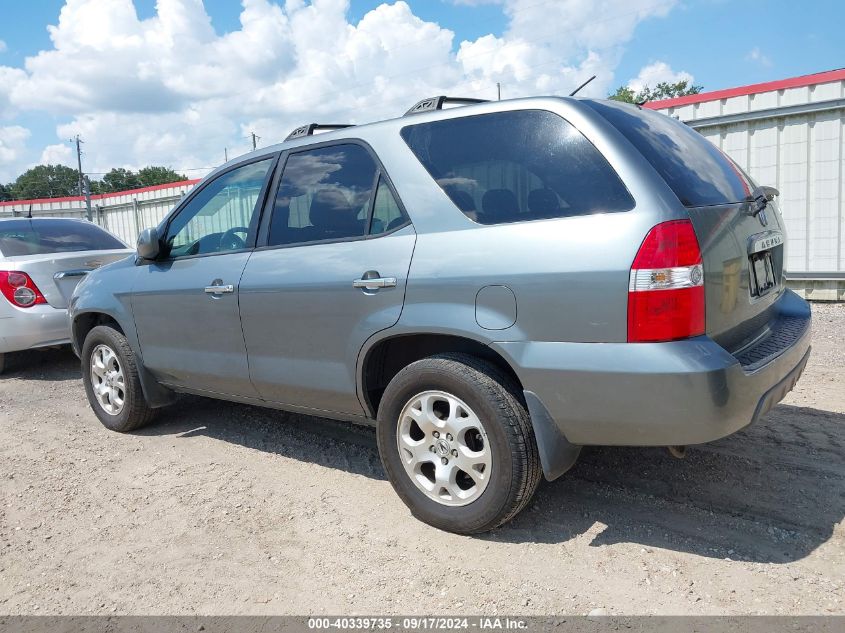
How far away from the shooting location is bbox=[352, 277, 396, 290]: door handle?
118 inches

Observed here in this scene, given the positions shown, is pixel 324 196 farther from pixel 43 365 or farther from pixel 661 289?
pixel 43 365

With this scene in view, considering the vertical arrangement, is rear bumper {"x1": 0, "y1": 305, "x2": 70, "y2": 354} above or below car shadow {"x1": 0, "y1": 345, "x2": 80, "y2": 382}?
above

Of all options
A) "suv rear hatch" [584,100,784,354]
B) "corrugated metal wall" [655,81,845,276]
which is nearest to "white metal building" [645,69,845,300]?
"corrugated metal wall" [655,81,845,276]

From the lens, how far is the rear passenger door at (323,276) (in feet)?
10.1

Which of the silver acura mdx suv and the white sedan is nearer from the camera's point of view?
the silver acura mdx suv

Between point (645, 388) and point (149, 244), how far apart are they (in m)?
3.13

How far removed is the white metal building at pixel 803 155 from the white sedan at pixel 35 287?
789 cm

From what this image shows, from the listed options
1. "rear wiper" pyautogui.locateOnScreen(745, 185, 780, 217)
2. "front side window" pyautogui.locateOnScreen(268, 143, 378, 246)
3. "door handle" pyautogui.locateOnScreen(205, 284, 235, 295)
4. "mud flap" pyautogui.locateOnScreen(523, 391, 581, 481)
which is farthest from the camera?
"door handle" pyautogui.locateOnScreen(205, 284, 235, 295)

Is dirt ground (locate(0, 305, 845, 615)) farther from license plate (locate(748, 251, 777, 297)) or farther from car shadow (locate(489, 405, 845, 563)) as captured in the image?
license plate (locate(748, 251, 777, 297))

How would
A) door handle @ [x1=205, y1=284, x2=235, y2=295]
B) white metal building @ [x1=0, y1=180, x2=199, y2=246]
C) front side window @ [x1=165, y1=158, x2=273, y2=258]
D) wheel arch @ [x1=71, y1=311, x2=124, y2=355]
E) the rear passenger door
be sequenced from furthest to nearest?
white metal building @ [x1=0, y1=180, x2=199, y2=246] < wheel arch @ [x1=71, y1=311, x2=124, y2=355] < front side window @ [x1=165, y1=158, x2=273, y2=258] < door handle @ [x1=205, y1=284, x2=235, y2=295] < the rear passenger door

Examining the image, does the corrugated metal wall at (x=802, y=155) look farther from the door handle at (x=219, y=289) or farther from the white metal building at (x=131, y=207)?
the white metal building at (x=131, y=207)

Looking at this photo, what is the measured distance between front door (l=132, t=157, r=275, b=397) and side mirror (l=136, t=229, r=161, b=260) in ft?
0.21

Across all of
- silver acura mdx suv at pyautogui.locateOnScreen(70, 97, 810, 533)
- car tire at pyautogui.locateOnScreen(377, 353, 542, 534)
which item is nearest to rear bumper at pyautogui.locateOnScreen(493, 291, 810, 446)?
silver acura mdx suv at pyautogui.locateOnScreen(70, 97, 810, 533)

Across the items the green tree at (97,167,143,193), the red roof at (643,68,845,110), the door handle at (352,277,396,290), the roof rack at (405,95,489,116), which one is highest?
the green tree at (97,167,143,193)
